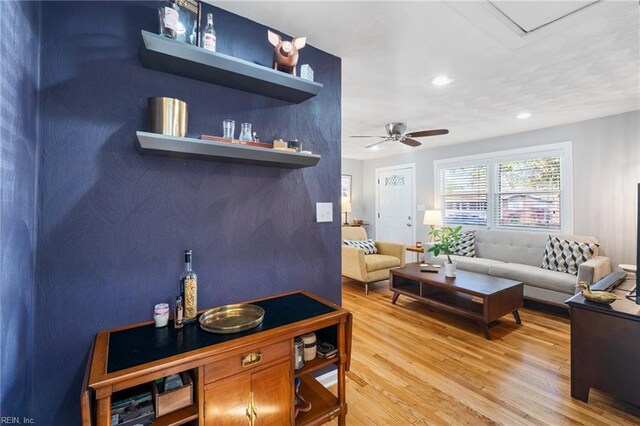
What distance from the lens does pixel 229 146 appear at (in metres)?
1.38

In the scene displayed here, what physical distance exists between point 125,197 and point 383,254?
396 cm

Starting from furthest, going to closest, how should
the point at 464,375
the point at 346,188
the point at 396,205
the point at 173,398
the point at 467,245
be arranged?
the point at 346,188 < the point at 396,205 < the point at 467,245 < the point at 464,375 < the point at 173,398

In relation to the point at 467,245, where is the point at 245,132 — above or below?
above

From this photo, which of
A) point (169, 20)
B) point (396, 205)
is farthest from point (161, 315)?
point (396, 205)

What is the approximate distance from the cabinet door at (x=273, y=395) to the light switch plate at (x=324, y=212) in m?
0.96

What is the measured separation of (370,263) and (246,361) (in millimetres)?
3076

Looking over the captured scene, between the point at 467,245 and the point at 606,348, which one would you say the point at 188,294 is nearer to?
the point at 606,348

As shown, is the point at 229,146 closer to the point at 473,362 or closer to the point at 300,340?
the point at 300,340

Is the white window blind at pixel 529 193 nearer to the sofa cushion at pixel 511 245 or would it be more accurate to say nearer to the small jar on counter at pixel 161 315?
the sofa cushion at pixel 511 245

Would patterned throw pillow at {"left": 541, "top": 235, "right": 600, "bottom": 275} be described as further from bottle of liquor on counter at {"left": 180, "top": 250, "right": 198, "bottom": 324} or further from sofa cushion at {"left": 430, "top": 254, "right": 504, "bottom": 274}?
bottle of liquor on counter at {"left": 180, "top": 250, "right": 198, "bottom": 324}

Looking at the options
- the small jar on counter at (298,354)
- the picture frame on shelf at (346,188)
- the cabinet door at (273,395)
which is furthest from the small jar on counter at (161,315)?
the picture frame on shelf at (346,188)

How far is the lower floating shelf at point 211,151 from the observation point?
124cm

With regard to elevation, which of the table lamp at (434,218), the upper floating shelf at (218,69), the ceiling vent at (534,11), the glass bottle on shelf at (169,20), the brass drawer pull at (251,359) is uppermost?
the ceiling vent at (534,11)

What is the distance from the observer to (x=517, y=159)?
14.6ft
